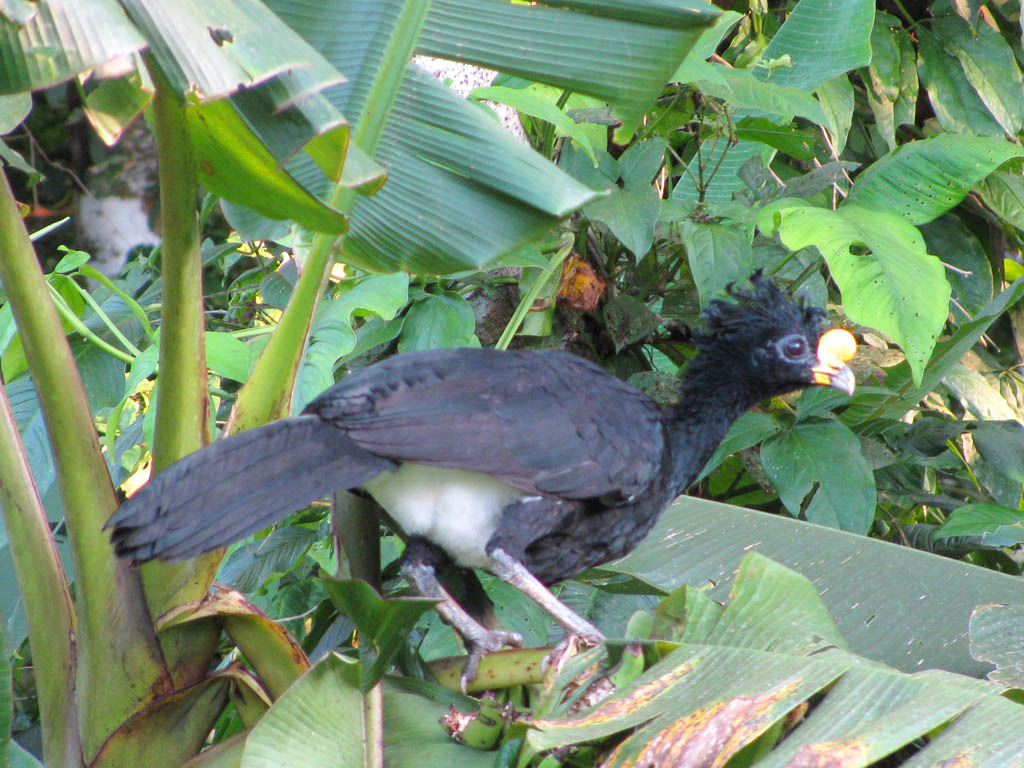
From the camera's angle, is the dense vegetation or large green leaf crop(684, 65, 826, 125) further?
large green leaf crop(684, 65, 826, 125)

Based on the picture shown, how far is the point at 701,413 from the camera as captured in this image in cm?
220

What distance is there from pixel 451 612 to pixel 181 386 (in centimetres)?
61

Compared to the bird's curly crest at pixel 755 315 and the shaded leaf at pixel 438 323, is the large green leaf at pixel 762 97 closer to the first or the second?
the bird's curly crest at pixel 755 315

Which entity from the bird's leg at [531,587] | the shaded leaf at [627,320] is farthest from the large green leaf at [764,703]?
the shaded leaf at [627,320]

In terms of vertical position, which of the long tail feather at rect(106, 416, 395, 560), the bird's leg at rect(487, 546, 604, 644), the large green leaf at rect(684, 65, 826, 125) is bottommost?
the bird's leg at rect(487, 546, 604, 644)

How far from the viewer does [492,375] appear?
6.08 feet

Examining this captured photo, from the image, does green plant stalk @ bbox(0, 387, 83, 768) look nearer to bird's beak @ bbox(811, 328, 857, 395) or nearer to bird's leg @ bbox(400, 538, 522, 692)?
bird's leg @ bbox(400, 538, 522, 692)

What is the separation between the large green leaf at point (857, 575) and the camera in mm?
1729

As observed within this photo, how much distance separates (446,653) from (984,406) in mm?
1835

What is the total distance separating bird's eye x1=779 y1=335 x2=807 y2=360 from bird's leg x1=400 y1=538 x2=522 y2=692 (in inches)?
33.8

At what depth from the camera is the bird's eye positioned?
2139 millimetres

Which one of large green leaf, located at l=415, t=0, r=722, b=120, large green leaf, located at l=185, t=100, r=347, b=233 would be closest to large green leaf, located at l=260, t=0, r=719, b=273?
large green leaf, located at l=415, t=0, r=722, b=120

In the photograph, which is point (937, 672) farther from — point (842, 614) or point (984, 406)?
point (984, 406)

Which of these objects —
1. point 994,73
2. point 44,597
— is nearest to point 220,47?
point 44,597
